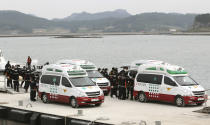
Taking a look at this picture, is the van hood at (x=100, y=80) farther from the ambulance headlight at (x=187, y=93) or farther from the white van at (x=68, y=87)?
the ambulance headlight at (x=187, y=93)

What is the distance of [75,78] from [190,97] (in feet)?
19.5

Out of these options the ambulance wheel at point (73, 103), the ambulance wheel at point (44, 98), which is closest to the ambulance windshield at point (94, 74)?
the ambulance wheel at point (44, 98)

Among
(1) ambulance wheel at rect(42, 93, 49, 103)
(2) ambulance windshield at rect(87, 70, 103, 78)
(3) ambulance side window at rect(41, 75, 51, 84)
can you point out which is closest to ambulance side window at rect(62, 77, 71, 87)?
(3) ambulance side window at rect(41, 75, 51, 84)

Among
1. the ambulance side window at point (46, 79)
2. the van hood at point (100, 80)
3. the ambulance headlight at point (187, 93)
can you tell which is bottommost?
the van hood at point (100, 80)

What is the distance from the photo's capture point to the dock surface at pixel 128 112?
18641 millimetres

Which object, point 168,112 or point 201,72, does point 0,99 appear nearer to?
point 168,112

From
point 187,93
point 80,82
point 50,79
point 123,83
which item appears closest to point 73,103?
point 80,82

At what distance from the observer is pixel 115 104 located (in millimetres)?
24047

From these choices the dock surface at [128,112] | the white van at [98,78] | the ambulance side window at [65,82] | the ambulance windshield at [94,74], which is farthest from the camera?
the ambulance windshield at [94,74]

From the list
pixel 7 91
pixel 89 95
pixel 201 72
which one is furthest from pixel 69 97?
pixel 201 72

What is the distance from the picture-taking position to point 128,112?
2119 centimetres

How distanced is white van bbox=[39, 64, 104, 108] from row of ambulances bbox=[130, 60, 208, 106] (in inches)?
108

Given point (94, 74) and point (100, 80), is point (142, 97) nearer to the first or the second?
point (100, 80)

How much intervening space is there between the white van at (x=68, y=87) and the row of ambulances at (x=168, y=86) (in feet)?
9.04
